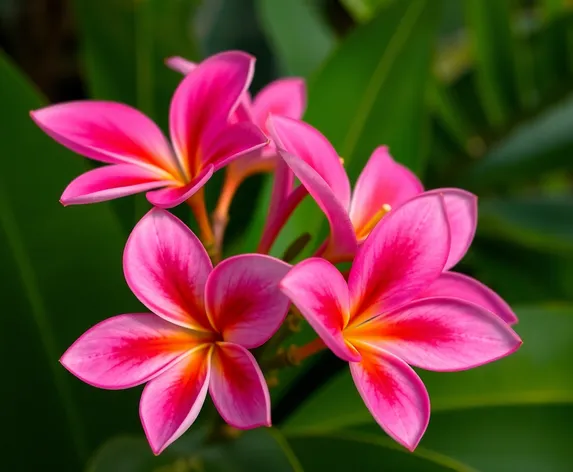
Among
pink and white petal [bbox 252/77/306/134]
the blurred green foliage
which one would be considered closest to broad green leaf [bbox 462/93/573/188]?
the blurred green foliage

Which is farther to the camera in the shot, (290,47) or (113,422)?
(290,47)

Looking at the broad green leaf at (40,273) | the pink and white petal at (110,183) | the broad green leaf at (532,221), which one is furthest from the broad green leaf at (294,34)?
the pink and white petal at (110,183)

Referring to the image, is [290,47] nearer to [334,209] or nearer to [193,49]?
[193,49]

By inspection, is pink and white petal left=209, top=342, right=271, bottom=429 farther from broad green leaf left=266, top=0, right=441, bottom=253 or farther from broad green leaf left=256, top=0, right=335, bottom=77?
broad green leaf left=256, top=0, right=335, bottom=77

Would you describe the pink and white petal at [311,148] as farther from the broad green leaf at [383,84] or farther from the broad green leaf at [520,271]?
the broad green leaf at [520,271]

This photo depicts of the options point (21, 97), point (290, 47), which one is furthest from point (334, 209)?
point (290, 47)

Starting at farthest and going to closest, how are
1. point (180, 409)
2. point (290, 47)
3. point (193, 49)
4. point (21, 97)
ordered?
point (290, 47) < point (193, 49) < point (21, 97) < point (180, 409)

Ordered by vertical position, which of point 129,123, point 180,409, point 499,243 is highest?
point 129,123
